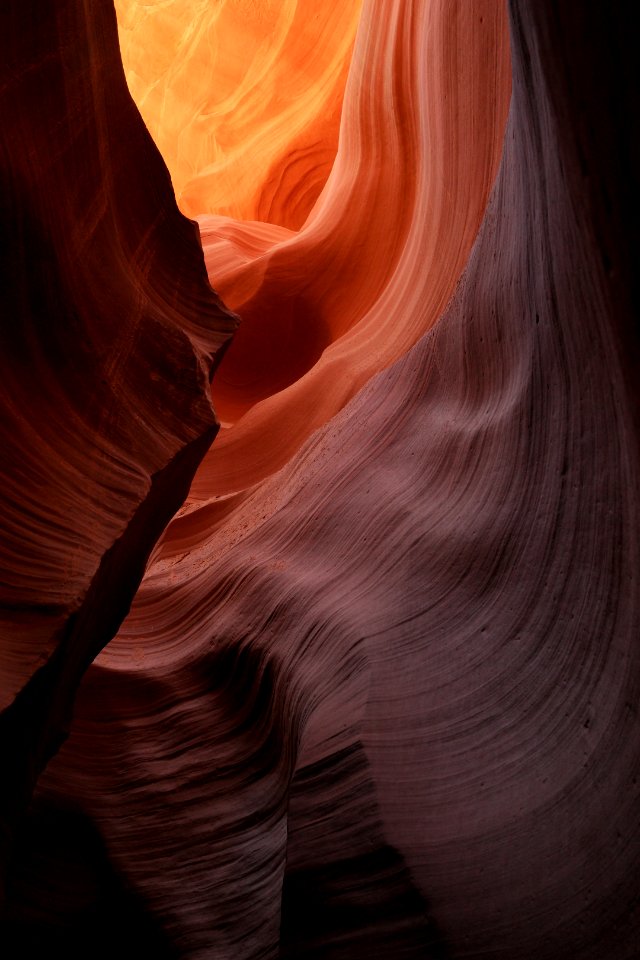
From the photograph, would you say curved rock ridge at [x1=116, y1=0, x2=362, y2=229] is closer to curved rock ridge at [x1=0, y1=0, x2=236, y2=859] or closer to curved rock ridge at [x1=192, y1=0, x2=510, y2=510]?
curved rock ridge at [x1=192, y1=0, x2=510, y2=510]

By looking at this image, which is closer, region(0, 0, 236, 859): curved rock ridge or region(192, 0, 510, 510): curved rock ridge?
region(0, 0, 236, 859): curved rock ridge

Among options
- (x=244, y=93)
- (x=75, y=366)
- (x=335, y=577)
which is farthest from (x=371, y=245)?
(x=244, y=93)

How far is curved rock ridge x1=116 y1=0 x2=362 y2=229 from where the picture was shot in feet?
14.0

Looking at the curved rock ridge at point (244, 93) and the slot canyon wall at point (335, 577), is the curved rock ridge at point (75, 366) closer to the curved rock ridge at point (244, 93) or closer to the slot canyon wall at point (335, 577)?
the slot canyon wall at point (335, 577)

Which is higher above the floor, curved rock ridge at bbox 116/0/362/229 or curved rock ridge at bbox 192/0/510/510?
curved rock ridge at bbox 116/0/362/229

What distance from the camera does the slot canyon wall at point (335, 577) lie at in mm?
1021

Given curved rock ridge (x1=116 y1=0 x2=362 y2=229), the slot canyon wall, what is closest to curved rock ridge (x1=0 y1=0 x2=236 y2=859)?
the slot canyon wall

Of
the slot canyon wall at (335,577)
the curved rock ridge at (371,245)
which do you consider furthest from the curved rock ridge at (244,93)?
the slot canyon wall at (335,577)

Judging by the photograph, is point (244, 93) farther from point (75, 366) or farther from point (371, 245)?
point (75, 366)

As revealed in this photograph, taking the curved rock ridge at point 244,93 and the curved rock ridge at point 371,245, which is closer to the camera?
the curved rock ridge at point 371,245

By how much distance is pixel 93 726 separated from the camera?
73.9 inches

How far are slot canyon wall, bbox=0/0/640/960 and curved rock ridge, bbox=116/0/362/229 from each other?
2.09 m

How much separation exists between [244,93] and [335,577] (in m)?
3.76

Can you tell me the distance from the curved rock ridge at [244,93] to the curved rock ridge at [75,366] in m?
2.88
